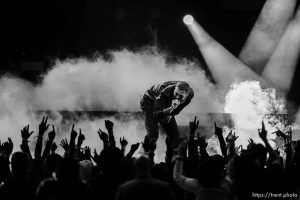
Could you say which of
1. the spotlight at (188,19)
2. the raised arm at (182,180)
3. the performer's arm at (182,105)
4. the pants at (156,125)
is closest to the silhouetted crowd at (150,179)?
the raised arm at (182,180)

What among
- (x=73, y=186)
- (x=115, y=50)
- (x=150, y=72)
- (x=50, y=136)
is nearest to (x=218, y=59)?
(x=150, y=72)

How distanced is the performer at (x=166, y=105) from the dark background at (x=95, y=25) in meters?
8.68

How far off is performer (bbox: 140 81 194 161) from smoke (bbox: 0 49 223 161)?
747 cm

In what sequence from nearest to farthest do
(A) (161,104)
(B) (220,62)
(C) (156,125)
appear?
(A) (161,104) → (C) (156,125) → (B) (220,62)

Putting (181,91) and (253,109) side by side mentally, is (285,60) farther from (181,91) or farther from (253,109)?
(181,91)

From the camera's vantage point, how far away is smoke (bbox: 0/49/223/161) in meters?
17.2

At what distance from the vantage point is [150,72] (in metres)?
19.4

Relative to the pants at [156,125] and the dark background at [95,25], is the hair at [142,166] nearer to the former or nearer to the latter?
the pants at [156,125]

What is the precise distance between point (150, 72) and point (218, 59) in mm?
2943

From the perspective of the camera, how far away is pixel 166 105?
29.9 ft

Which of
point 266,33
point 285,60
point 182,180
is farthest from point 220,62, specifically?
point 182,180

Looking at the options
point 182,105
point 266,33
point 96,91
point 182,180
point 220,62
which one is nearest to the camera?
point 182,180

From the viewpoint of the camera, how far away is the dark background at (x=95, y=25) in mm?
17266

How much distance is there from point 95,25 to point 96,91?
292 cm
